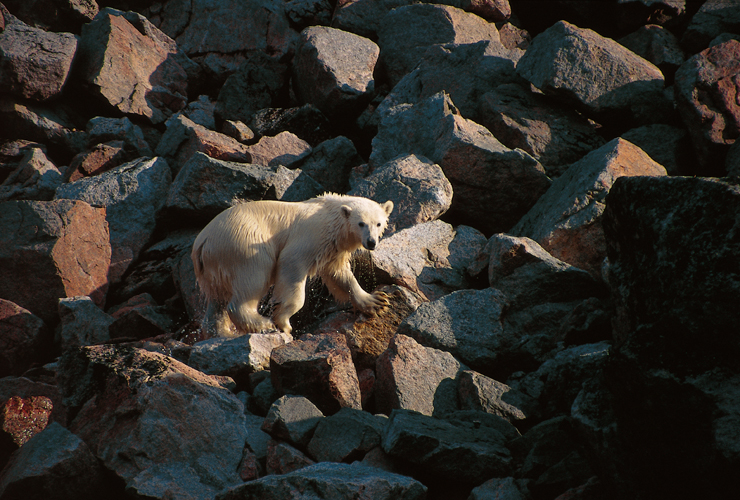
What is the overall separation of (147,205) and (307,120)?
3502 mm

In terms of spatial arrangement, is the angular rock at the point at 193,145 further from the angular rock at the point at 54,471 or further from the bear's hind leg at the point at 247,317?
the angular rock at the point at 54,471

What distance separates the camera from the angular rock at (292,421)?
13.4 feet

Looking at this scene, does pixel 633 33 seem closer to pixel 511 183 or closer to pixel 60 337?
pixel 511 183

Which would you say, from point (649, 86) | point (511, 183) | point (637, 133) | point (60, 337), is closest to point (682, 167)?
point (637, 133)

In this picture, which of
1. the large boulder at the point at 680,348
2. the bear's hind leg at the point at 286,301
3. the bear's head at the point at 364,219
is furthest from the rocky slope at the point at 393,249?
the bear's head at the point at 364,219

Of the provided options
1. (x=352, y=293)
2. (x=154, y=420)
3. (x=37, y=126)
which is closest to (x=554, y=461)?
Result: (x=154, y=420)

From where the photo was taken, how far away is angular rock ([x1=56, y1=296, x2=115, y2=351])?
23.4ft

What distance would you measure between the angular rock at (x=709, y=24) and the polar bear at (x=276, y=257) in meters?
7.38

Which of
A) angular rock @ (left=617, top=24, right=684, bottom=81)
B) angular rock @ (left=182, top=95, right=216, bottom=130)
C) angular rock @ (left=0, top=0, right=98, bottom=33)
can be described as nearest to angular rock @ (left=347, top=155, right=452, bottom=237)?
angular rock @ (left=182, top=95, right=216, bottom=130)

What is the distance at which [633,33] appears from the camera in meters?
11.3

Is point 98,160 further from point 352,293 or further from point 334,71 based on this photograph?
point 352,293

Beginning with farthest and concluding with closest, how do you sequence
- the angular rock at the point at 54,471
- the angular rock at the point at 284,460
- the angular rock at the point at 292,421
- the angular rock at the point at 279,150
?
the angular rock at the point at 279,150, the angular rock at the point at 292,421, the angular rock at the point at 284,460, the angular rock at the point at 54,471

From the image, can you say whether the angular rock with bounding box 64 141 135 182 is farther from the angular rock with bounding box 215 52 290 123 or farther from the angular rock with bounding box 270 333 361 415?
the angular rock with bounding box 270 333 361 415

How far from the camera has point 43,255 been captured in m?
7.57
